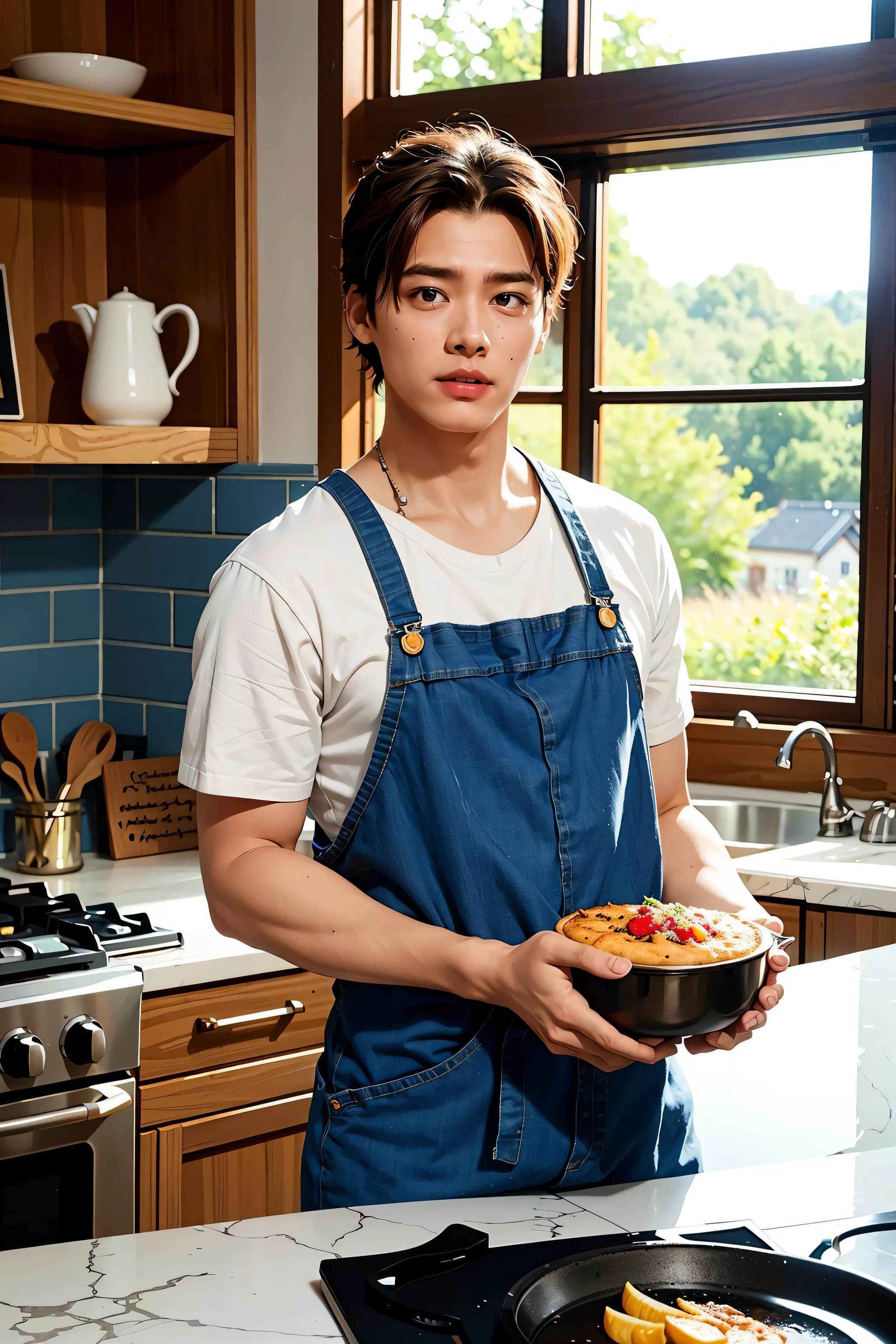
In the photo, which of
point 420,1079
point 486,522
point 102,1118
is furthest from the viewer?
point 102,1118

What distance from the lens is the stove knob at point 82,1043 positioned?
2057 millimetres

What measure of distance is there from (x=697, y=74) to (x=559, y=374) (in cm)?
68

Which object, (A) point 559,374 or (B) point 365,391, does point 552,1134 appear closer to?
(B) point 365,391

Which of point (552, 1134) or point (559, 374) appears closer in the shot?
point (552, 1134)

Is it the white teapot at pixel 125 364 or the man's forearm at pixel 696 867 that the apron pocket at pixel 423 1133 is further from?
the white teapot at pixel 125 364

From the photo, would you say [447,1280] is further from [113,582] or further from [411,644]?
[113,582]

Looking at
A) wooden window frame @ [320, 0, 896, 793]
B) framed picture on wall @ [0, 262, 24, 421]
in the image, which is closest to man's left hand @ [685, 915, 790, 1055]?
wooden window frame @ [320, 0, 896, 793]

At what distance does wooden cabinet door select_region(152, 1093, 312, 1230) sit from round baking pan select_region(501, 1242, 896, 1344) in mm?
1323

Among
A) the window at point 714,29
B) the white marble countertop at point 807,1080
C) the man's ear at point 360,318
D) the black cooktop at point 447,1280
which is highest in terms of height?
the window at point 714,29

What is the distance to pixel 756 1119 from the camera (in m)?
1.39

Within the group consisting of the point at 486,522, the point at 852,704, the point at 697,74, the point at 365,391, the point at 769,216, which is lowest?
the point at 852,704

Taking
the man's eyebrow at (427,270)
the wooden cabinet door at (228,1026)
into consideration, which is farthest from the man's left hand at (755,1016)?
the wooden cabinet door at (228,1026)

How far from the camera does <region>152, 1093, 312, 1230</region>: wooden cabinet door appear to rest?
2217 mm

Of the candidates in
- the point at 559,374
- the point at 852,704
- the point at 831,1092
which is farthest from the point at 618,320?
the point at 831,1092
